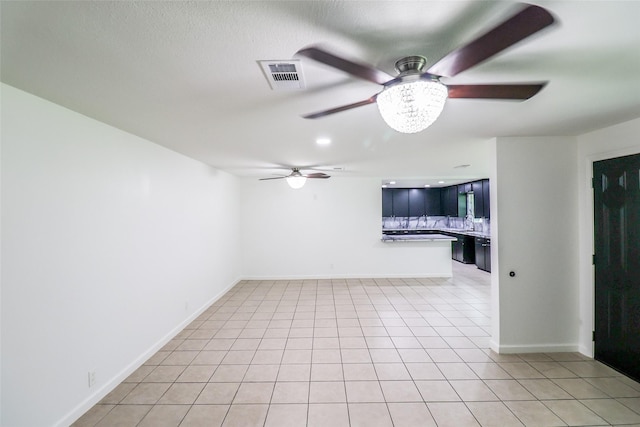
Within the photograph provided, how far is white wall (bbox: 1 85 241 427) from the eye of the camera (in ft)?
5.46

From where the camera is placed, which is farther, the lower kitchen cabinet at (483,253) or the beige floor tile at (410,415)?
the lower kitchen cabinet at (483,253)

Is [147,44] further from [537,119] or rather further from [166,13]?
[537,119]

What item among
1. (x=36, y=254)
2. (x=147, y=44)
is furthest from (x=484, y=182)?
(x=36, y=254)

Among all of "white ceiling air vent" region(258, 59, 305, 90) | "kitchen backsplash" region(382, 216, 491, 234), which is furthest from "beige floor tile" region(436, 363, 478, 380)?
"kitchen backsplash" region(382, 216, 491, 234)

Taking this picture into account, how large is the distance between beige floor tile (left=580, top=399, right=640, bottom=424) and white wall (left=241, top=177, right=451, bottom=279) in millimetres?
4117

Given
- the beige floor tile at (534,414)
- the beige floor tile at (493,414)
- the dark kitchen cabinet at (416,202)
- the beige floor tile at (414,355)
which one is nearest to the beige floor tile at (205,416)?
the beige floor tile at (414,355)

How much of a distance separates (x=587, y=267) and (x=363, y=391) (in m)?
2.69

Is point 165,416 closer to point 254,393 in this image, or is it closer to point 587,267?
point 254,393

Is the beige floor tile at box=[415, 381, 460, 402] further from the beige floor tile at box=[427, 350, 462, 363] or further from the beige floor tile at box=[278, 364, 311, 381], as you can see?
the beige floor tile at box=[278, 364, 311, 381]

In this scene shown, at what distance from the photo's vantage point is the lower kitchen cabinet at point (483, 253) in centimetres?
670

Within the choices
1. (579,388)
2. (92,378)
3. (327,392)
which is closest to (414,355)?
(327,392)

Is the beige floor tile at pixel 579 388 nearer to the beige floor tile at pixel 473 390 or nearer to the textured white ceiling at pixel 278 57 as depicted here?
the beige floor tile at pixel 473 390

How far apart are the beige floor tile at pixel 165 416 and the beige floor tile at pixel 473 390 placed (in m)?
Answer: 2.28

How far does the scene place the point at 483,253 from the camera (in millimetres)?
6871
